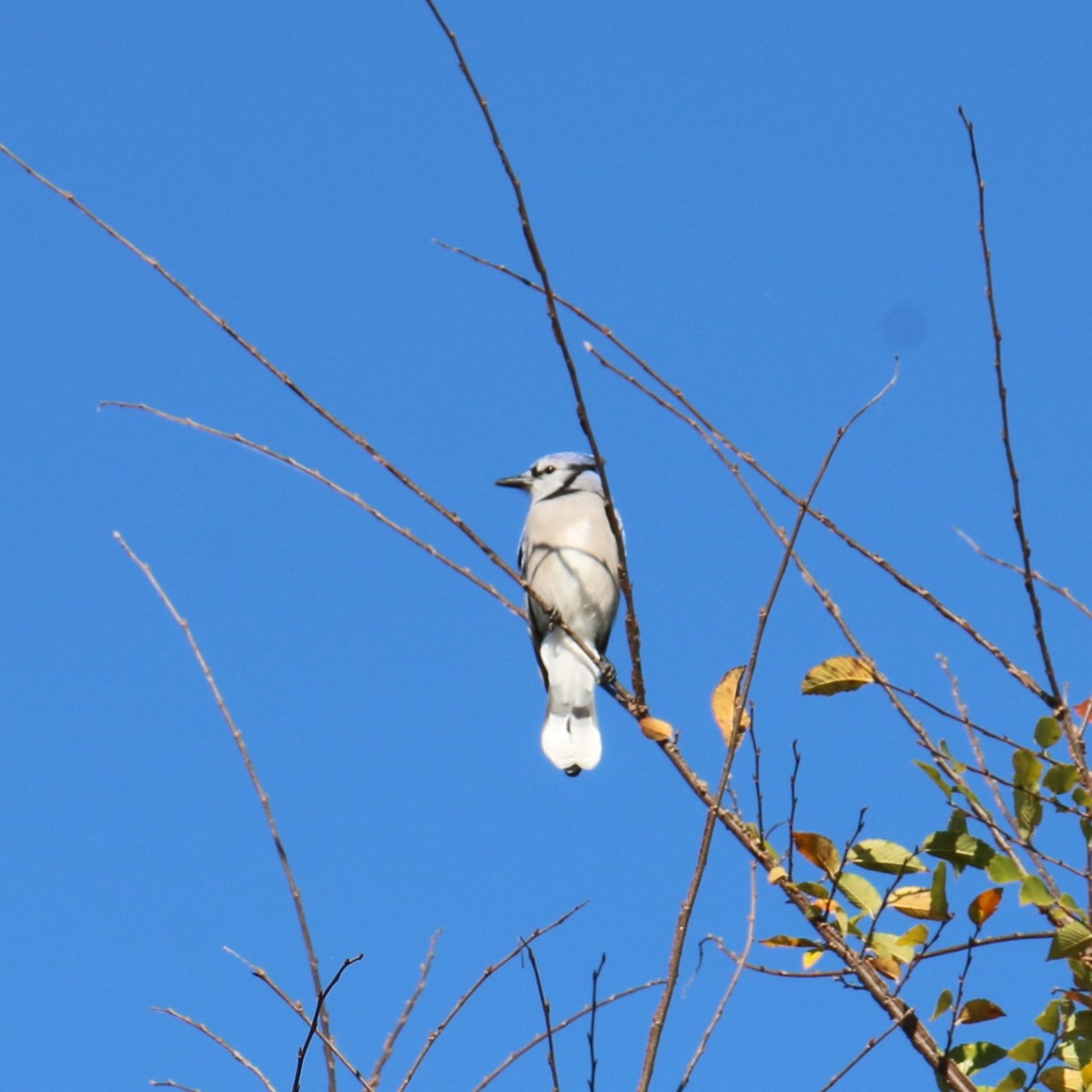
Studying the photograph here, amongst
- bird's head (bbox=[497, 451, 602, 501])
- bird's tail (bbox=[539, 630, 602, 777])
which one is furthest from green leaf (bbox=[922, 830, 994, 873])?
bird's head (bbox=[497, 451, 602, 501])

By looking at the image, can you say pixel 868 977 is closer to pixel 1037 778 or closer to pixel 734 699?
pixel 1037 778

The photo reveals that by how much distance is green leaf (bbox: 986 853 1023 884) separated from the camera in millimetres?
2145

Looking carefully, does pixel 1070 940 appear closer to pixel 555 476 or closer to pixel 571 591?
pixel 571 591

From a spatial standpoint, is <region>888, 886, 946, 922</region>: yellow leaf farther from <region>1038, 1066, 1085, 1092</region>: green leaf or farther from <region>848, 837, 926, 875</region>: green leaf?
<region>1038, 1066, 1085, 1092</region>: green leaf

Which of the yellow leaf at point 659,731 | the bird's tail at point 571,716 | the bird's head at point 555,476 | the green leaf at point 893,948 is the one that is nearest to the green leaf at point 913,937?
the green leaf at point 893,948

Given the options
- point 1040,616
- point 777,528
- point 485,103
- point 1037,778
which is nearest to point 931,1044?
point 1037,778

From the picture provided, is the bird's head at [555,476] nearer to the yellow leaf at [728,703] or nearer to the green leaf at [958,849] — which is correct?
the yellow leaf at [728,703]

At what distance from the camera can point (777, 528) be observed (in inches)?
95.2

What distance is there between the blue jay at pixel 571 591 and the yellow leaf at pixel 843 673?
2571 millimetres

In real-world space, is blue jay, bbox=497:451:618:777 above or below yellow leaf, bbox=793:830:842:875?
above

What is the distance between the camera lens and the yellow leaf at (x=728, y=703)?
2.55 metres

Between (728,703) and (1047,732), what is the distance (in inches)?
22.7

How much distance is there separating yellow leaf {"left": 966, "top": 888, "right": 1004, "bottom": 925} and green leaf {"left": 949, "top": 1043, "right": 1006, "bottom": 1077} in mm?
182

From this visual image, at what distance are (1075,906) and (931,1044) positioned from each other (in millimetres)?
290
